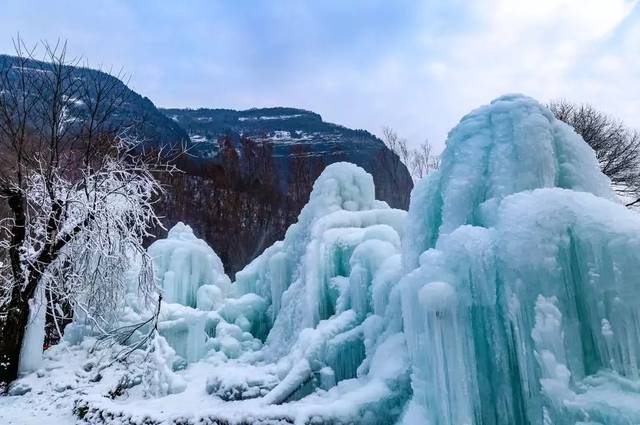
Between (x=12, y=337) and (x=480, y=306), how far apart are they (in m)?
9.94

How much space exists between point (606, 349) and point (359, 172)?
9.38 meters

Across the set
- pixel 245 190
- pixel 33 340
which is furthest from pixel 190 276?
pixel 245 190

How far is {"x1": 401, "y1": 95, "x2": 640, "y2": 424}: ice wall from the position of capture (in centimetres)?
348

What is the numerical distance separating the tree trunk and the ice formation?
9.71ft

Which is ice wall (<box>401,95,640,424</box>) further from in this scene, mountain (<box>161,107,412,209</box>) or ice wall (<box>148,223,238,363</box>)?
mountain (<box>161,107,412,209</box>)

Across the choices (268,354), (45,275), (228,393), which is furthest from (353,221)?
(45,275)

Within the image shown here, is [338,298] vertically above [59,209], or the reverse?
[59,209]

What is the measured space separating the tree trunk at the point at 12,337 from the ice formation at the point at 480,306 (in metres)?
2.96

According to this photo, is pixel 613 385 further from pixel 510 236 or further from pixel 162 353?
pixel 162 353

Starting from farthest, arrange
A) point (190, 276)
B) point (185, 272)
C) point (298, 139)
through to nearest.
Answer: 1. point (298, 139)
2. point (190, 276)
3. point (185, 272)

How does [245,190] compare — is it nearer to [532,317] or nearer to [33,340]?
[33,340]

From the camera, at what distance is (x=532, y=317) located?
3.79 meters

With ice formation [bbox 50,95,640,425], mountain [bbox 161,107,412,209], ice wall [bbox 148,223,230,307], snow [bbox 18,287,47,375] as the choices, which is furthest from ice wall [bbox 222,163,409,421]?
mountain [bbox 161,107,412,209]

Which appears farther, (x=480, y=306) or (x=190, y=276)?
(x=190, y=276)
